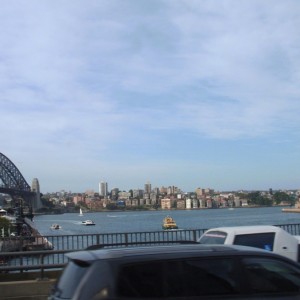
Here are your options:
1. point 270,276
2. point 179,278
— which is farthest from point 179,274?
point 270,276

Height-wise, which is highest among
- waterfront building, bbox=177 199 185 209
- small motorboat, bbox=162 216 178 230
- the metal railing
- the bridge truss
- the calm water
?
the bridge truss

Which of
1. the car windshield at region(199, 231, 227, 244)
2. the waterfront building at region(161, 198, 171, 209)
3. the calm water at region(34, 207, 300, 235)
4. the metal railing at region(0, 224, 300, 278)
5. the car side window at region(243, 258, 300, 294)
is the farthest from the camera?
the waterfront building at region(161, 198, 171, 209)

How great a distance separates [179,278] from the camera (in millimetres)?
5395

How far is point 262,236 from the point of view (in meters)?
10.1

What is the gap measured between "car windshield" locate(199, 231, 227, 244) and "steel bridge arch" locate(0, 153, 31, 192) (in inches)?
5138

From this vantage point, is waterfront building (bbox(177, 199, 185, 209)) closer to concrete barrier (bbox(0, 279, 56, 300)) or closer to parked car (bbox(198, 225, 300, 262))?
concrete barrier (bbox(0, 279, 56, 300))

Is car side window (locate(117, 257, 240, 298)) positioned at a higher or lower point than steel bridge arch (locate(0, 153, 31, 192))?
lower

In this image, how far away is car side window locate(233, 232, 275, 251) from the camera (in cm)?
991

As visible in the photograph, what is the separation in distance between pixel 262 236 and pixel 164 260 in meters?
5.08

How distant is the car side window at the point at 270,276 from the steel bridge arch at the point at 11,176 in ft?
443

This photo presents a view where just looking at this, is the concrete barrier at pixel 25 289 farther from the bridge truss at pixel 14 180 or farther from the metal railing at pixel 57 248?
the bridge truss at pixel 14 180

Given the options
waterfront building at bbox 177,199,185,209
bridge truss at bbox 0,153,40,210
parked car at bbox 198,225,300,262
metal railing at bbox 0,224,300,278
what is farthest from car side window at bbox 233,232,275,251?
waterfront building at bbox 177,199,185,209

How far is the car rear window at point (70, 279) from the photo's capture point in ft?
17.3

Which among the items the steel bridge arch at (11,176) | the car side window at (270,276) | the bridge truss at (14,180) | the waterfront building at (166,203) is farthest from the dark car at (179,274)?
the waterfront building at (166,203)
